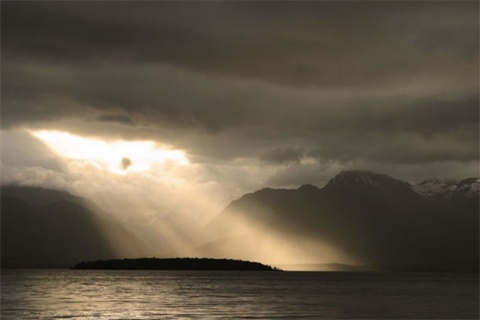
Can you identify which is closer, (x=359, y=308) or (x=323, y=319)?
(x=323, y=319)

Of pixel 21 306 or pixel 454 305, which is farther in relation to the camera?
pixel 454 305

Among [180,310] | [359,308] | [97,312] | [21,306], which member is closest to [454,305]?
[359,308]

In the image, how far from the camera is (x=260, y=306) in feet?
376

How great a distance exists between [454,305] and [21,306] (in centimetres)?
7679

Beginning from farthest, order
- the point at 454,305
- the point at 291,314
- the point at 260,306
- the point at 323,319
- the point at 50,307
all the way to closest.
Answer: the point at 454,305
the point at 260,306
the point at 50,307
the point at 291,314
the point at 323,319

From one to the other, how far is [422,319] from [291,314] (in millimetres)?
18852

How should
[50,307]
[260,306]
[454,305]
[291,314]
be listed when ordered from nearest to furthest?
[291,314] < [50,307] < [260,306] < [454,305]

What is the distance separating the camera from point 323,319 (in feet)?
309

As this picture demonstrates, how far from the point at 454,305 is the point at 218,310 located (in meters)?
50.7

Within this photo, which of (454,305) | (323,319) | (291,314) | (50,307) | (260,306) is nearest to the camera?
(323,319)

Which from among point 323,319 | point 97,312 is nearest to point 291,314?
point 323,319

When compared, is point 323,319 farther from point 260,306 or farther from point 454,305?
point 454,305

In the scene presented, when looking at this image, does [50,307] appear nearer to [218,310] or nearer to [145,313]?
[145,313]

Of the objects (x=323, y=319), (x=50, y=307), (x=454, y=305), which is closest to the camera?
(x=323, y=319)
